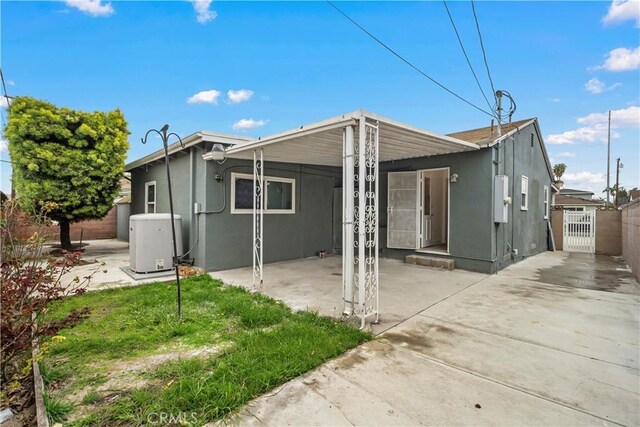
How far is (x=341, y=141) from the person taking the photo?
4.83m

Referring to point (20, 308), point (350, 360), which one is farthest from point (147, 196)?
point (350, 360)

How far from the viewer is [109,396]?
2188 millimetres

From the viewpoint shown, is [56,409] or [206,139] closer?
[56,409]

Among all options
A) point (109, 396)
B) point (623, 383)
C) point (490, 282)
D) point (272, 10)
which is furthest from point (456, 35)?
point (109, 396)

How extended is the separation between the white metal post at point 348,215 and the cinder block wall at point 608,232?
11350mm

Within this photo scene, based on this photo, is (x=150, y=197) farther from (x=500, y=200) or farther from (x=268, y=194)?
(x=500, y=200)

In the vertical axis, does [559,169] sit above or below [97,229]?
above

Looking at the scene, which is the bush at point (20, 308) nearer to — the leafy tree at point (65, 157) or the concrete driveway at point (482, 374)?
the concrete driveway at point (482, 374)

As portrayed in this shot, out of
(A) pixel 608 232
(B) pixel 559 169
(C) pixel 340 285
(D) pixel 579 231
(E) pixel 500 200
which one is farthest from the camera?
(B) pixel 559 169

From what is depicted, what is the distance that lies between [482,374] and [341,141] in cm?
359

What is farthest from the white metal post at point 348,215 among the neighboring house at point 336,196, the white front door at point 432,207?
the white front door at point 432,207

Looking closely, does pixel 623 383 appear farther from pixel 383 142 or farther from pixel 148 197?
pixel 148 197

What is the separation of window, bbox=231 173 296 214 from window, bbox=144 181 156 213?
4.14 m

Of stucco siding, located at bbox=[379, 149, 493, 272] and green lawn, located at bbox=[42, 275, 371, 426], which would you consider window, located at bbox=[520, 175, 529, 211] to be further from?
green lawn, located at bbox=[42, 275, 371, 426]
